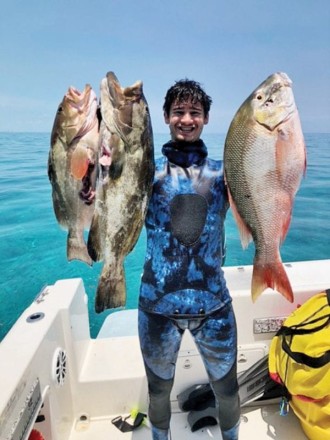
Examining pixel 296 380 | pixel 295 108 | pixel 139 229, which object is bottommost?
pixel 296 380

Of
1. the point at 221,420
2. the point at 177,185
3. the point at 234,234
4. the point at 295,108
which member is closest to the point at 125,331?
the point at 221,420

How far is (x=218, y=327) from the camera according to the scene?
1.97 meters

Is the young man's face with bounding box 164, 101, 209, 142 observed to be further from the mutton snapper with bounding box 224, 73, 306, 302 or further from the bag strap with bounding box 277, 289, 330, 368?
the bag strap with bounding box 277, 289, 330, 368

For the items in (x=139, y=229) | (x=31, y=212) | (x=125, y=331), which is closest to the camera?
(x=139, y=229)

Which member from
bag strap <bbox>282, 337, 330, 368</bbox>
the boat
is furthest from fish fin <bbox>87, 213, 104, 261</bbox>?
bag strap <bbox>282, 337, 330, 368</bbox>

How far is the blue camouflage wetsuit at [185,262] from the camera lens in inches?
75.7

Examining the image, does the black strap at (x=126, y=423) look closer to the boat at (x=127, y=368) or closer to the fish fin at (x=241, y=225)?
the boat at (x=127, y=368)

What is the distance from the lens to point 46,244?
10.5 meters

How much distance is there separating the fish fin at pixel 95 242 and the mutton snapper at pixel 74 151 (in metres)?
0.08

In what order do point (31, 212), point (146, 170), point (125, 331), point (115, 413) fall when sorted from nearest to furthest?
point (146, 170) → point (115, 413) → point (125, 331) → point (31, 212)

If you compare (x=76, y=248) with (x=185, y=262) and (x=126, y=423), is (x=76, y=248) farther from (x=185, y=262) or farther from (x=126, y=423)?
(x=126, y=423)

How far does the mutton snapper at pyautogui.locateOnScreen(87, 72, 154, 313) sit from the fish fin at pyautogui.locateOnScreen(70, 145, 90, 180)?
0.07 m

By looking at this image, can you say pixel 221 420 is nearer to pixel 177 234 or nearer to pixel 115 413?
pixel 115 413

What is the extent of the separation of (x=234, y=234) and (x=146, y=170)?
9.27m
